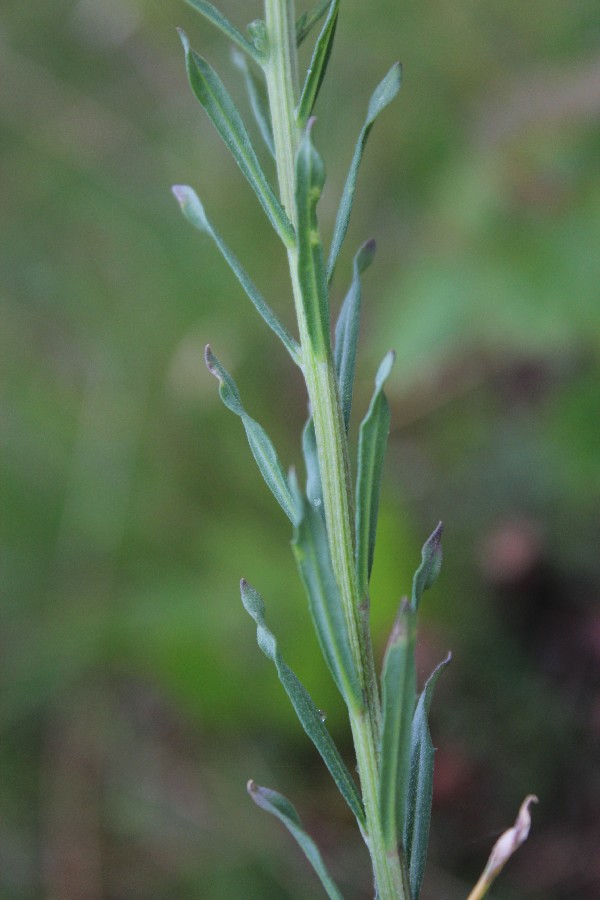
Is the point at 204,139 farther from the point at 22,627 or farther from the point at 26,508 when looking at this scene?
the point at 22,627

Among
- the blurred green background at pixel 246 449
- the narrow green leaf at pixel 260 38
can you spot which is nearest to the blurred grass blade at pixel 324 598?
the narrow green leaf at pixel 260 38

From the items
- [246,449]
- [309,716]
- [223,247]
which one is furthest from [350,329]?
[246,449]

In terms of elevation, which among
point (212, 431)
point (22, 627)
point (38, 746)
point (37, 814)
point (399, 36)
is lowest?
point (37, 814)

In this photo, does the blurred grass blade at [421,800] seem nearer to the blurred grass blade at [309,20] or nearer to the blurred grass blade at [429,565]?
the blurred grass blade at [429,565]

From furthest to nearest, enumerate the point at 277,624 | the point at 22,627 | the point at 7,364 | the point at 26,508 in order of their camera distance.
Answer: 1. the point at 7,364
2. the point at 26,508
3. the point at 22,627
4. the point at 277,624

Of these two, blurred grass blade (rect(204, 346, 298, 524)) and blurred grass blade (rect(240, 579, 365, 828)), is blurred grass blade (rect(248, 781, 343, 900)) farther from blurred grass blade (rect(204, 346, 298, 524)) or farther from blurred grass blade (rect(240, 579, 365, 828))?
blurred grass blade (rect(204, 346, 298, 524))

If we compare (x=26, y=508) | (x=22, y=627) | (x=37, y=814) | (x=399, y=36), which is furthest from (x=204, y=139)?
(x=37, y=814)

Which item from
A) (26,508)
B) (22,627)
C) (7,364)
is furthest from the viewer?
(7,364)
